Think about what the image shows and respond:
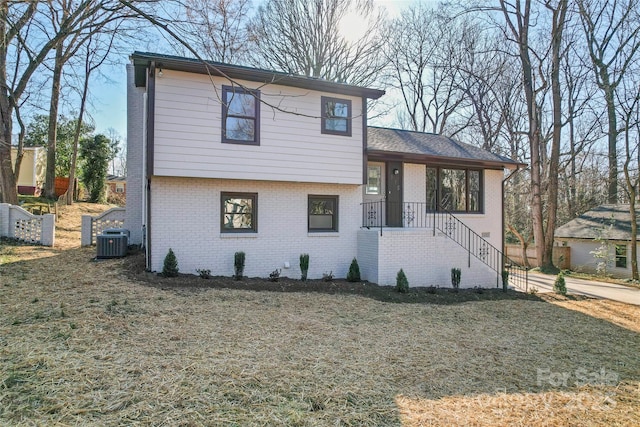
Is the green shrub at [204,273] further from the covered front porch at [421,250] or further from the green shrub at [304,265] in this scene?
the covered front porch at [421,250]

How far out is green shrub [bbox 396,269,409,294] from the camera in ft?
32.0

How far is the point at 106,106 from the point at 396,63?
17.0m

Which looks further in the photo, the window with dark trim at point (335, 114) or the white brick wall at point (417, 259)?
the window with dark trim at point (335, 114)

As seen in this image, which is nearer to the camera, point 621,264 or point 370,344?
point 370,344

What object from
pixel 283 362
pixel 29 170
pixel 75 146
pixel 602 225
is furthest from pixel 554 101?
pixel 29 170

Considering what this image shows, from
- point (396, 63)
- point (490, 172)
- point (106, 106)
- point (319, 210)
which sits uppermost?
point (396, 63)

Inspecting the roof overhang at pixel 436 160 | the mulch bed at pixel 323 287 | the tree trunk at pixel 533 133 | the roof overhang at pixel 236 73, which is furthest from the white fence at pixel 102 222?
the tree trunk at pixel 533 133

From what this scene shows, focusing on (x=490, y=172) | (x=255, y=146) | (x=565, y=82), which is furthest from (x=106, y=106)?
(x=565, y=82)

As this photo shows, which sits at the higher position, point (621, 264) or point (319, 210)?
point (319, 210)

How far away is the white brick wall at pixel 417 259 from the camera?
10.5m

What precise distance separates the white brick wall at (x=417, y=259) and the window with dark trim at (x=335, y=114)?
2.99 meters

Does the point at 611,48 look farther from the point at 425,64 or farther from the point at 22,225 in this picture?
the point at 22,225

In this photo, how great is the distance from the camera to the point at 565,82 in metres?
21.9

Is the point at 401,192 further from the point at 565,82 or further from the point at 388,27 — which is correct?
the point at 565,82
